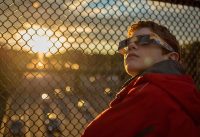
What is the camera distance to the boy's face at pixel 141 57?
2.44 metres

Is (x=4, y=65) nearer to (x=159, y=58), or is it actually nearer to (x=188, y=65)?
(x=188, y=65)

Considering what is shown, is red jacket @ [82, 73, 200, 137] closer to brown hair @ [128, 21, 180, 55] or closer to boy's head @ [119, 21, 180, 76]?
boy's head @ [119, 21, 180, 76]

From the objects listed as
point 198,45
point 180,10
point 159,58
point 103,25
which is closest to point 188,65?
point 198,45

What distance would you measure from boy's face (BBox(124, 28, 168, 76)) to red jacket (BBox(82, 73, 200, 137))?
1.32 feet

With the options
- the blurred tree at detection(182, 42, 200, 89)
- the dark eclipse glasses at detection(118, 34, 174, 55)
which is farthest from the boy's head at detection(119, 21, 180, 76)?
the blurred tree at detection(182, 42, 200, 89)

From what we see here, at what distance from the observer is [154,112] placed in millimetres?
1837

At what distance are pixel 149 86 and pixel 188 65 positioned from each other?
2877 mm

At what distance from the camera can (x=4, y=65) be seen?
566 centimetres

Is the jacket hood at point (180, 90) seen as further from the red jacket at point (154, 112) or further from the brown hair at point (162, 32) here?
the brown hair at point (162, 32)

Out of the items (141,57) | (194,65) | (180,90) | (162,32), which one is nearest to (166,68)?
(180,90)

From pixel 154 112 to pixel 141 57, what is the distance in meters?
0.69

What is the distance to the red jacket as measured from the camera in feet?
5.99

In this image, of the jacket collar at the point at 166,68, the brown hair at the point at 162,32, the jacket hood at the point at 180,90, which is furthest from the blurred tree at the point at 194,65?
the jacket hood at the point at 180,90

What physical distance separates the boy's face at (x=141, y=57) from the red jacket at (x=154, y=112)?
402 mm
